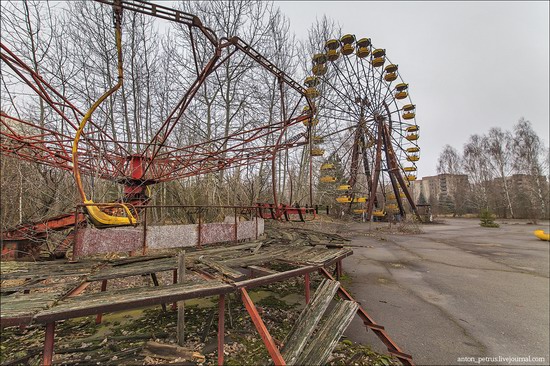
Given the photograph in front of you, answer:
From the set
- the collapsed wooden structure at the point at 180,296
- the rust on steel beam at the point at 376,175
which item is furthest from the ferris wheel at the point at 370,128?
the collapsed wooden structure at the point at 180,296

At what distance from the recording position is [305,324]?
275 cm

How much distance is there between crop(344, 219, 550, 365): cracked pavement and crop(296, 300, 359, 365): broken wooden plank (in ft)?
2.81

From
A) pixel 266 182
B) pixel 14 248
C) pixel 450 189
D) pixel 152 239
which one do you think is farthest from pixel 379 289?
pixel 450 189

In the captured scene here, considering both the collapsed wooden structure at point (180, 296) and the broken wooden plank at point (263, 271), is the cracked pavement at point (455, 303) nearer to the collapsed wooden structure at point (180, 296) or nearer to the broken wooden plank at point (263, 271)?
the collapsed wooden structure at point (180, 296)

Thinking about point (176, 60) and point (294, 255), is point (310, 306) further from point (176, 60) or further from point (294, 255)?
point (176, 60)

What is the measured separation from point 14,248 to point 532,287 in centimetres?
1143

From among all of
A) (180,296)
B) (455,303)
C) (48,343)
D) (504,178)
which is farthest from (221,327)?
(504,178)

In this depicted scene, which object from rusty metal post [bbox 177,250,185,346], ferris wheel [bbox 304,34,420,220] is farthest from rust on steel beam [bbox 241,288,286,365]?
ferris wheel [bbox 304,34,420,220]

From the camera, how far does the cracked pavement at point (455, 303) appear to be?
3.44 meters

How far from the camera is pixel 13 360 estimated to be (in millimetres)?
2957

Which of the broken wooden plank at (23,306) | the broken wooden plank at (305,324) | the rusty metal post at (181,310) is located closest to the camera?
the broken wooden plank at (23,306)

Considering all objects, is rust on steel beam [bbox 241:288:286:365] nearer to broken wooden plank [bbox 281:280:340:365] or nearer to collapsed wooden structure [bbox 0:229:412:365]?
collapsed wooden structure [bbox 0:229:412:365]

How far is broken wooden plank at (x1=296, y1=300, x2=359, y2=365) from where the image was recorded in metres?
2.43

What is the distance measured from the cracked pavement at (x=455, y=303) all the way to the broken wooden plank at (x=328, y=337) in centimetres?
86
